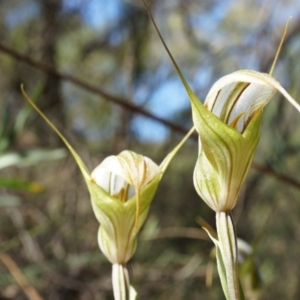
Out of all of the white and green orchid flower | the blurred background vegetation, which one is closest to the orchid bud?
the white and green orchid flower

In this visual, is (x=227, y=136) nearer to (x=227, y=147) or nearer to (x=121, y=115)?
(x=227, y=147)

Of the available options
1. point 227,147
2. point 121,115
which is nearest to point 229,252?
point 227,147

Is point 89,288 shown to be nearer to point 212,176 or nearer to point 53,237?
point 53,237

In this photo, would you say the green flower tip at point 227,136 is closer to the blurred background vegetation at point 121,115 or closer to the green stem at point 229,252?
the green stem at point 229,252

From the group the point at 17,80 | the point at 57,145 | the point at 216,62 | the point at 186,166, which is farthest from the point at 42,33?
the point at 186,166

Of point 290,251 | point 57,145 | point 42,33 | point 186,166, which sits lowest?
point 290,251
